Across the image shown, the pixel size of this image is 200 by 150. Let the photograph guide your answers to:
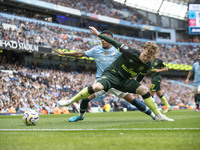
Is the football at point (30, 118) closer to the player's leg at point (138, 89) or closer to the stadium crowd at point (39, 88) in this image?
the player's leg at point (138, 89)

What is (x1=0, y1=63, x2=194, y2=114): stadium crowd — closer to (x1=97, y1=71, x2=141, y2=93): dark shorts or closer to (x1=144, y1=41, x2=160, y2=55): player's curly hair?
(x1=97, y1=71, x2=141, y2=93): dark shorts

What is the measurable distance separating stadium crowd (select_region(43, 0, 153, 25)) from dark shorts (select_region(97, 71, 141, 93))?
32058 mm

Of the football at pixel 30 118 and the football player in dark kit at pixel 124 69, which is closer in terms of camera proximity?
the football player in dark kit at pixel 124 69

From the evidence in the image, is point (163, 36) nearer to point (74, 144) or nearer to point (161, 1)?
point (161, 1)

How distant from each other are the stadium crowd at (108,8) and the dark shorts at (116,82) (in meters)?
32.1

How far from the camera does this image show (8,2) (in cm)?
3259

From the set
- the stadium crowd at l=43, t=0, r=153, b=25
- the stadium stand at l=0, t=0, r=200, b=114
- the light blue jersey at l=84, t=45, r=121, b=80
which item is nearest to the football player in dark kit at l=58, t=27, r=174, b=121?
the light blue jersey at l=84, t=45, r=121, b=80

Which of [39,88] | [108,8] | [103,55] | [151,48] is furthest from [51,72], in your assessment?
[151,48]

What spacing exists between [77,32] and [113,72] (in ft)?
106

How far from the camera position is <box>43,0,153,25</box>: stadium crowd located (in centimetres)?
4009

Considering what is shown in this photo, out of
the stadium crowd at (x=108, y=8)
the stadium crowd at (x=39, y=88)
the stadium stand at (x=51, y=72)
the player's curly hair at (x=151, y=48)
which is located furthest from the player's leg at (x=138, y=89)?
the stadium crowd at (x=108, y=8)

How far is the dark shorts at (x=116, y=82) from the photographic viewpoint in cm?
587

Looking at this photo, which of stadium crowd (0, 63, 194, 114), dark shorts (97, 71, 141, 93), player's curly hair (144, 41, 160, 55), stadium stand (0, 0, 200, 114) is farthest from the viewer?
stadium stand (0, 0, 200, 114)

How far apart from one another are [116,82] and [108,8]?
42.4m
